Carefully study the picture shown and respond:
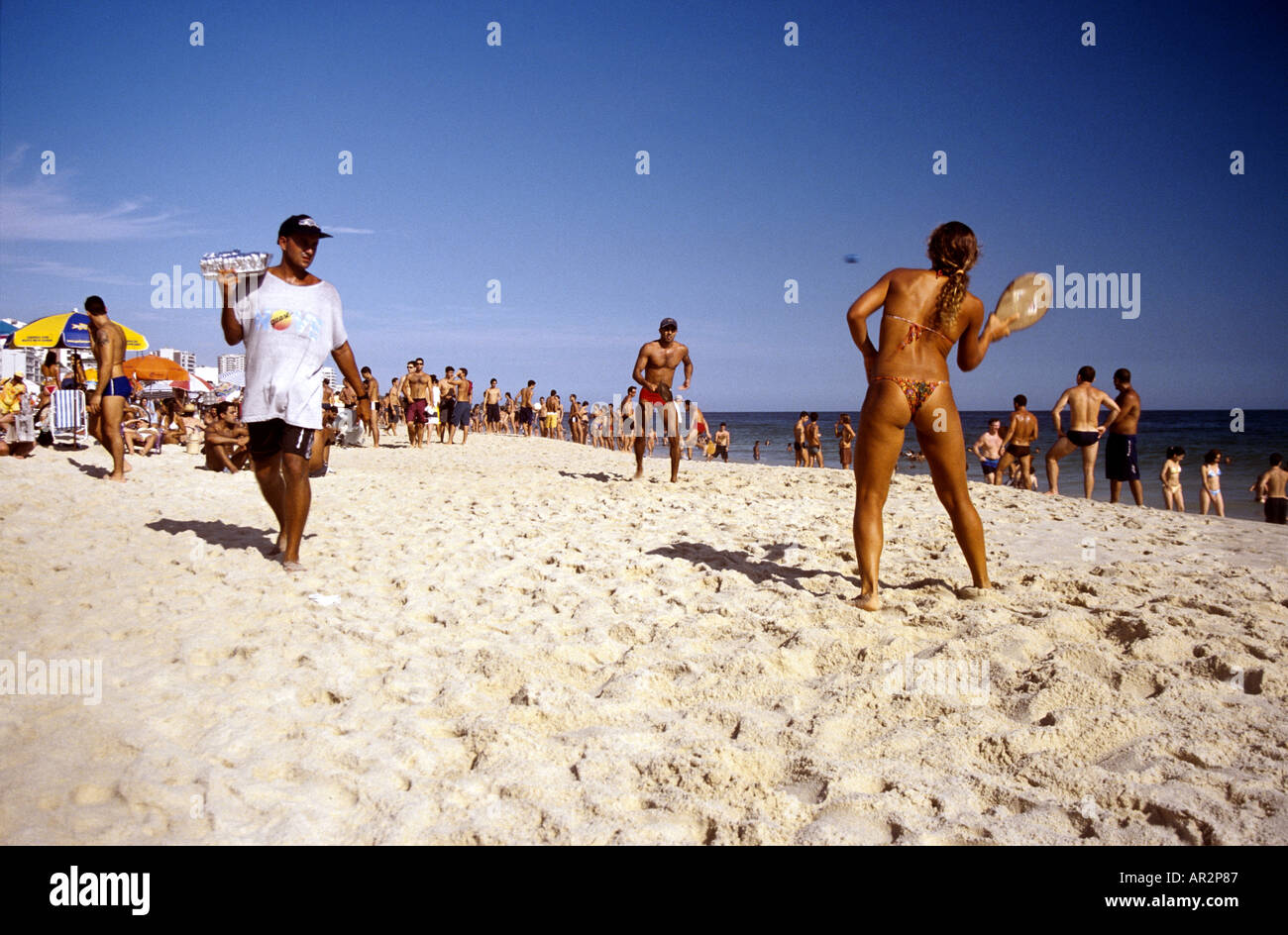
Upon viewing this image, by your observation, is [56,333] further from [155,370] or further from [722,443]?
[722,443]

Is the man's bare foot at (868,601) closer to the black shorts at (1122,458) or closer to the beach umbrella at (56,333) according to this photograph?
the black shorts at (1122,458)

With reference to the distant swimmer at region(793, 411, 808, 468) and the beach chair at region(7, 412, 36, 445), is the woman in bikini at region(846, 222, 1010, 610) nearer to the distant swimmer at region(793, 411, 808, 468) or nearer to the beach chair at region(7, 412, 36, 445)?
the beach chair at region(7, 412, 36, 445)

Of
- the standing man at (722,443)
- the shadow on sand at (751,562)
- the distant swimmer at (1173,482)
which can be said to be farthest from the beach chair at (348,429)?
the distant swimmer at (1173,482)

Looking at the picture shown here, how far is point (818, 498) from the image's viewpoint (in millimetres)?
7480

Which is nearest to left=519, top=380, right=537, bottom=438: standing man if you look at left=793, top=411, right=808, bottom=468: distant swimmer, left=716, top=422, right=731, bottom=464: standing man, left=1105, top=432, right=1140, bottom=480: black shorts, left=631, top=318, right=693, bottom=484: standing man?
left=716, top=422, right=731, bottom=464: standing man

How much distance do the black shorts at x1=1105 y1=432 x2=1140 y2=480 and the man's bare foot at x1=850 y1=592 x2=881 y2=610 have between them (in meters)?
7.02

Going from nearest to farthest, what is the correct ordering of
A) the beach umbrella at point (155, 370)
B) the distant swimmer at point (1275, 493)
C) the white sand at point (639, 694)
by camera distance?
the white sand at point (639, 694)
the distant swimmer at point (1275, 493)
the beach umbrella at point (155, 370)

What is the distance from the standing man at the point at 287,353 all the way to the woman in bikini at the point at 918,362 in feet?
9.56

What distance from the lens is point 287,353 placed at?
411cm

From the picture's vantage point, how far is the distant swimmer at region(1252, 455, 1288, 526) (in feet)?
36.5

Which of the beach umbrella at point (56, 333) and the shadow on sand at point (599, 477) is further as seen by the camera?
the beach umbrella at point (56, 333)

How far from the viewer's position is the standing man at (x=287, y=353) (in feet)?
13.4
